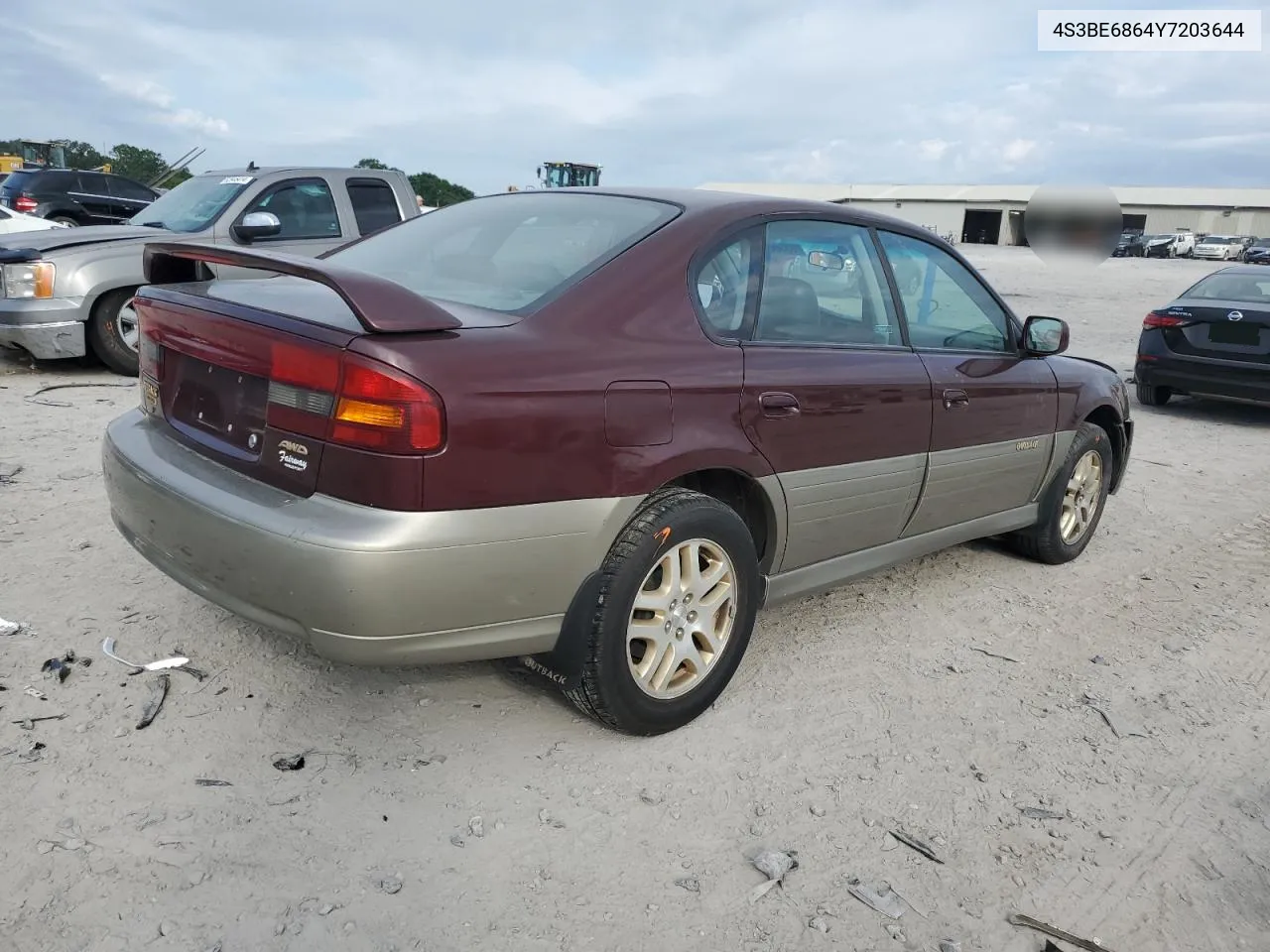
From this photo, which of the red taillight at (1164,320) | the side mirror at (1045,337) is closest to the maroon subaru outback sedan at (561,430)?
the side mirror at (1045,337)

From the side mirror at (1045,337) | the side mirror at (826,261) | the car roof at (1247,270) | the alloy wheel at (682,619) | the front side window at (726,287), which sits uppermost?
the car roof at (1247,270)

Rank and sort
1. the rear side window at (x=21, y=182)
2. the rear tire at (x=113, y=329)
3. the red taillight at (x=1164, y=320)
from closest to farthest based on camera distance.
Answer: the rear tire at (x=113, y=329)
the red taillight at (x=1164, y=320)
the rear side window at (x=21, y=182)

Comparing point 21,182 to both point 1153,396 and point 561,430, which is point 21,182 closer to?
point 1153,396

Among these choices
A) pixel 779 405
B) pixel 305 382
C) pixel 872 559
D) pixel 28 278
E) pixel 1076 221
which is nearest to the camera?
pixel 305 382

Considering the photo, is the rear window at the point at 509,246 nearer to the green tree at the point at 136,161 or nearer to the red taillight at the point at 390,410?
the red taillight at the point at 390,410

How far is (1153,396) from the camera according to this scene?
9.58m

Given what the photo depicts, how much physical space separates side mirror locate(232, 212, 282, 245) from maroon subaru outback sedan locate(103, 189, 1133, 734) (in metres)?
3.39

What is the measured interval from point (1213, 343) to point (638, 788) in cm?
814

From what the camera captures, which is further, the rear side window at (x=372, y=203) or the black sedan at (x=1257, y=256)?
the black sedan at (x=1257, y=256)

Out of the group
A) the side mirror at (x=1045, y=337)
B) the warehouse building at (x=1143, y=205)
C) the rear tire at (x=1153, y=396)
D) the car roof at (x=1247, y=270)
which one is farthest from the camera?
the warehouse building at (x=1143, y=205)

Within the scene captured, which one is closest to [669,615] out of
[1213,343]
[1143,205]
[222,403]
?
[222,403]

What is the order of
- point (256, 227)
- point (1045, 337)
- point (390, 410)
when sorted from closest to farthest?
1. point (390, 410)
2. point (1045, 337)
3. point (256, 227)

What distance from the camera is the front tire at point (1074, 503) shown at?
469cm

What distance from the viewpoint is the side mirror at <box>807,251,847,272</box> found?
3.45m
